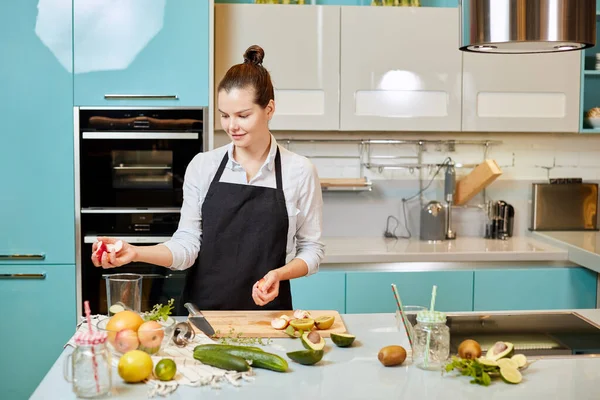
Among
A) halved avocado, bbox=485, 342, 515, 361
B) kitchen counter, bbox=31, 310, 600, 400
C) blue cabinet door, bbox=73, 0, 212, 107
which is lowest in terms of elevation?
kitchen counter, bbox=31, 310, 600, 400

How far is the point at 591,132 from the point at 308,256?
229cm

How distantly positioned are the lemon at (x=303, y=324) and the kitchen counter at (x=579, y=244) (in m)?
1.95

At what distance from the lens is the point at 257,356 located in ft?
6.44

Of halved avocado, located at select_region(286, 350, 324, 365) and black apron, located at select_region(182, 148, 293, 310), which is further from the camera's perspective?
black apron, located at select_region(182, 148, 293, 310)

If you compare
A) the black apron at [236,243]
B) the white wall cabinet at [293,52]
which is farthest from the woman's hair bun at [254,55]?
the white wall cabinet at [293,52]

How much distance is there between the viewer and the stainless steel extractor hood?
2064mm

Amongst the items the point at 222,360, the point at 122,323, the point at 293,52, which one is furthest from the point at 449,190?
the point at 122,323

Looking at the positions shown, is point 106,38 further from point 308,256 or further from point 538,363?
point 538,363

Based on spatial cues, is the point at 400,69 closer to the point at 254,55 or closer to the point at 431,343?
the point at 254,55

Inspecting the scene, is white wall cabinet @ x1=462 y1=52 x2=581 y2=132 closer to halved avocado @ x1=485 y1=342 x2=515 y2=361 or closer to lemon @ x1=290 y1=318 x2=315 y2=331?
lemon @ x1=290 y1=318 x2=315 y2=331

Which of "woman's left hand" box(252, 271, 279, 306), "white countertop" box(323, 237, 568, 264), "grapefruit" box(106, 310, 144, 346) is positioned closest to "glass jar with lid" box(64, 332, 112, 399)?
"grapefruit" box(106, 310, 144, 346)

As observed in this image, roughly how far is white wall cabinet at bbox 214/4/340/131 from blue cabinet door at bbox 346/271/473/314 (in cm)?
81

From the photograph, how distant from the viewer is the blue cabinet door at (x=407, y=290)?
3.86 metres

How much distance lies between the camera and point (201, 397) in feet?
5.83
